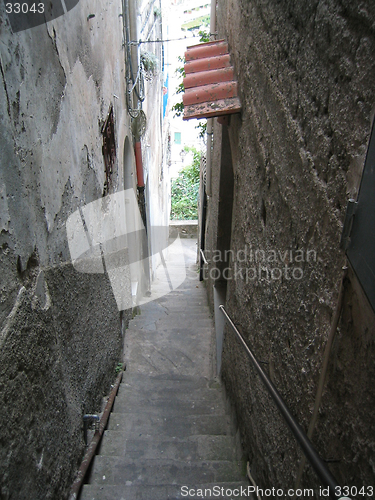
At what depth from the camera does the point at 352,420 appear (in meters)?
1.07

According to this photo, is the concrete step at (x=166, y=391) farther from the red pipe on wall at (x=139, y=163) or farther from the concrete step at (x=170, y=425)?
the red pipe on wall at (x=139, y=163)

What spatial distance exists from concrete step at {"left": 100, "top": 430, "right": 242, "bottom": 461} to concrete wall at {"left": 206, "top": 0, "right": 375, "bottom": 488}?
1.07 feet

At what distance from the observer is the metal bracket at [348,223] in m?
1.05

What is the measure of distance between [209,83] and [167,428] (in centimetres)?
296

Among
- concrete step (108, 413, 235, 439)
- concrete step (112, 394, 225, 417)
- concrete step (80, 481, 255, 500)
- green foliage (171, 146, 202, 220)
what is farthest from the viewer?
green foliage (171, 146, 202, 220)

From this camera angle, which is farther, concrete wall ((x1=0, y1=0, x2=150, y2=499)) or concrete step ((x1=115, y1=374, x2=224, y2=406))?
concrete step ((x1=115, y1=374, x2=224, y2=406))

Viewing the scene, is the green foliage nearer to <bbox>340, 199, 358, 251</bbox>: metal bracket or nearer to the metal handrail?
the metal handrail

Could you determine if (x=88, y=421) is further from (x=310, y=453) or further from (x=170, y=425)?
(x=310, y=453)

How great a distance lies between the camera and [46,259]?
1.98 metres

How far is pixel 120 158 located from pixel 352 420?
166 inches

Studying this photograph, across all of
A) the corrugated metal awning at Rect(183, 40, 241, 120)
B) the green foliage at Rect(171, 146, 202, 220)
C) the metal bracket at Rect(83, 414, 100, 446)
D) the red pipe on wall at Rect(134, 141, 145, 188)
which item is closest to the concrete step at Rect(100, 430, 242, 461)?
the metal bracket at Rect(83, 414, 100, 446)

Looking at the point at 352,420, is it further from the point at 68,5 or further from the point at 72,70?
the point at 68,5

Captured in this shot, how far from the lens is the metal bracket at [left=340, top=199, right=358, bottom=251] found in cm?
105

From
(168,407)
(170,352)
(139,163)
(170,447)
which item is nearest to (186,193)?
(139,163)
